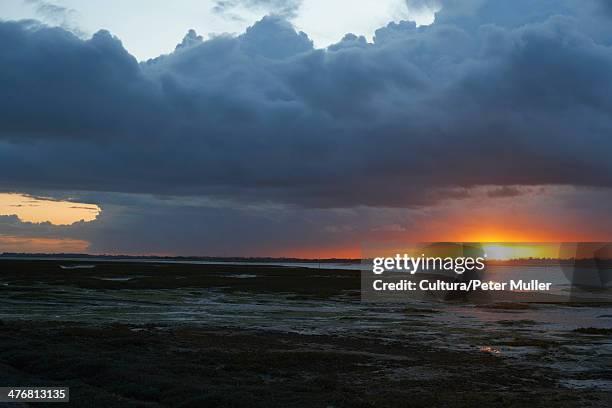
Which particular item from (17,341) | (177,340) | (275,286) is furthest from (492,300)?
(17,341)

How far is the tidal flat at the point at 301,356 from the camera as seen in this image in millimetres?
17719

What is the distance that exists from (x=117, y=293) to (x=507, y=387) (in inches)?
1982

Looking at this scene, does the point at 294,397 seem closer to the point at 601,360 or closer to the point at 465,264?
the point at 601,360

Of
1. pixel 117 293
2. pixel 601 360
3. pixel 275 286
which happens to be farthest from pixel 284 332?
pixel 275 286

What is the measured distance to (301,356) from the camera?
79.3 feet

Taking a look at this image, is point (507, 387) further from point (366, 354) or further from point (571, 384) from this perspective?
point (366, 354)

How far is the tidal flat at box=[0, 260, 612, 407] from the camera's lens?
17719mm

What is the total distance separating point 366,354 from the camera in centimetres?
2592

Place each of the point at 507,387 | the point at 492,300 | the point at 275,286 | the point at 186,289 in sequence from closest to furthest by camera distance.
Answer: the point at 507,387 < the point at 492,300 < the point at 186,289 < the point at 275,286

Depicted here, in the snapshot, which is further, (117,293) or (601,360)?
(117,293)

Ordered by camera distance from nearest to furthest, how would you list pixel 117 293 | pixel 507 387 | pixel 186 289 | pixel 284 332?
pixel 507 387 → pixel 284 332 → pixel 117 293 → pixel 186 289

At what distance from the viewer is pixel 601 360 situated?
25.9 meters

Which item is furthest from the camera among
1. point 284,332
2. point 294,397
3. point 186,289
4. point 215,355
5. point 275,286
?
point 275,286

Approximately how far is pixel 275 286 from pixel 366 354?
54.4m
